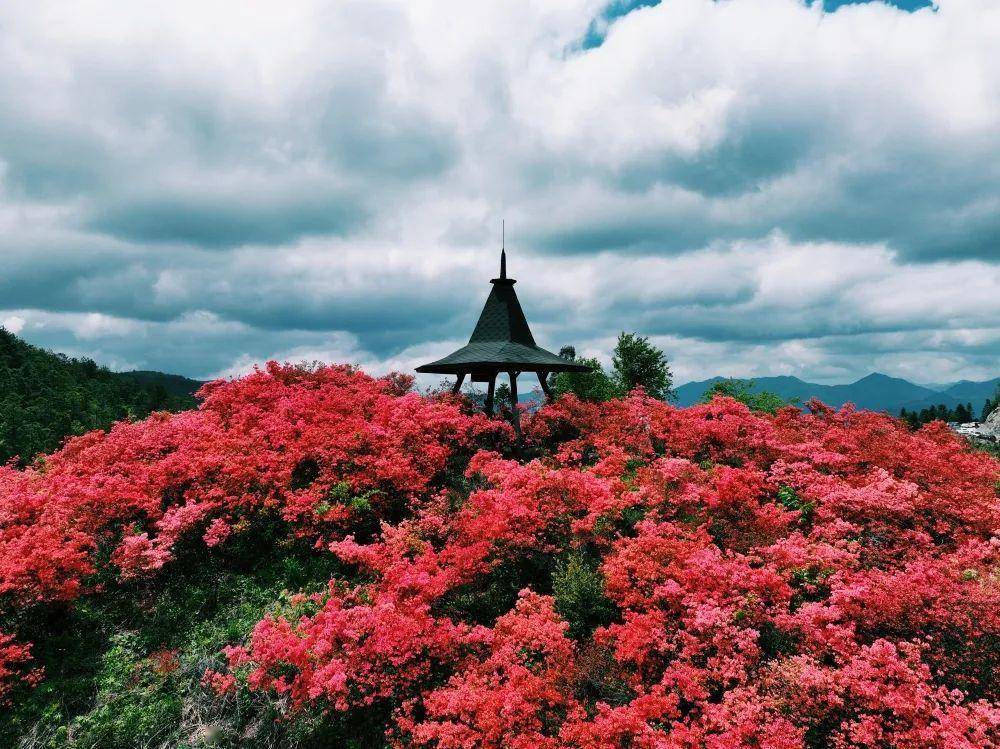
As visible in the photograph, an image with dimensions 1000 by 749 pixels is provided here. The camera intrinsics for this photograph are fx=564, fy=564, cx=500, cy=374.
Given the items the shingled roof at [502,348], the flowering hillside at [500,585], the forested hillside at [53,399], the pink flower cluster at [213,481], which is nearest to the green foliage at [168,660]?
the flowering hillside at [500,585]


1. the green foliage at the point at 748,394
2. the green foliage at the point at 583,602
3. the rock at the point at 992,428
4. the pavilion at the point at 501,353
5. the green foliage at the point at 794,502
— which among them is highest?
the pavilion at the point at 501,353

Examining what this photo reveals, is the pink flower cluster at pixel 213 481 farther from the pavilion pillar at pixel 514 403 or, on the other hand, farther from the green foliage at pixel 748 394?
the green foliage at pixel 748 394

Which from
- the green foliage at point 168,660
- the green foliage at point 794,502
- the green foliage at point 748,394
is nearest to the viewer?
the green foliage at point 168,660

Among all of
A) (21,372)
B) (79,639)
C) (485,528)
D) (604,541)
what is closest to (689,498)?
(604,541)

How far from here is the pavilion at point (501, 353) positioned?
2209 cm

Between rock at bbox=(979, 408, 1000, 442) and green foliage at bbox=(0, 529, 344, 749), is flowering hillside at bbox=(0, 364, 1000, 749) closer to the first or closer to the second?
green foliage at bbox=(0, 529, 344, 749)

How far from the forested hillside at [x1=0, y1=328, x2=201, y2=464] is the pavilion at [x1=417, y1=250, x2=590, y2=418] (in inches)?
1417

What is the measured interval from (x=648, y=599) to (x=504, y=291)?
52.1ft

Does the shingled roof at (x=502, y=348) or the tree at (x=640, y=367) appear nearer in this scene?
the shingled roof at (x=502, y=348)

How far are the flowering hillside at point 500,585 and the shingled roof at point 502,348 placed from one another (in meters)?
1.99

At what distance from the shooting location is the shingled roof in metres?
22.0

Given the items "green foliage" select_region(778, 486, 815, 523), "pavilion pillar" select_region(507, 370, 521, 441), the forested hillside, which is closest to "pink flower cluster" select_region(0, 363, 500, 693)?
"pavilion pillar" select_region(507, 370, 521, 441)

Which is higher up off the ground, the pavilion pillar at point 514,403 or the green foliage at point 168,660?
the pavilion pillar at point 514,403

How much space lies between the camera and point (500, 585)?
14.3 m
